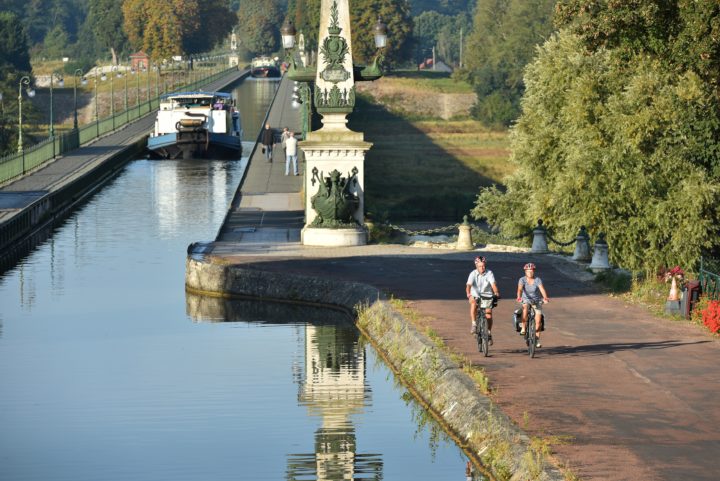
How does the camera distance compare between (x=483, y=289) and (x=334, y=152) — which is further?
(x=334, y=152)

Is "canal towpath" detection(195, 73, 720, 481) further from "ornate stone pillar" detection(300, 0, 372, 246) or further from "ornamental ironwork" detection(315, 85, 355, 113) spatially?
"ornamental ironwork" detection(315, 85, 355, 113)

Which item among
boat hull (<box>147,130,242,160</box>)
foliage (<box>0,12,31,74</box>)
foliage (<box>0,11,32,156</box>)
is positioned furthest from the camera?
foliage (<box>0,12,31,74</box>)

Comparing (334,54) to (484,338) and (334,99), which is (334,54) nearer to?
(334,99)

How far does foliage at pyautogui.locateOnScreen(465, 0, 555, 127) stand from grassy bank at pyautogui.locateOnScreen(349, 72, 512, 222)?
102 inches

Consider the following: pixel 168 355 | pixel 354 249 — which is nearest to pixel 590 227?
pixel 354 249

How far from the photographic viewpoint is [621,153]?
153 ft

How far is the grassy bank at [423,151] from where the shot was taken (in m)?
88.5

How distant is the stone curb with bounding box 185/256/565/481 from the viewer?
17953 millimetres

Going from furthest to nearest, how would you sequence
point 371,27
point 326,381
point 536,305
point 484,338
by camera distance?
point 371,27
point 326,381
point 484,338
point 536,305

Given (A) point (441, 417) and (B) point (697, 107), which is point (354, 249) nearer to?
(B) point (697, 107)

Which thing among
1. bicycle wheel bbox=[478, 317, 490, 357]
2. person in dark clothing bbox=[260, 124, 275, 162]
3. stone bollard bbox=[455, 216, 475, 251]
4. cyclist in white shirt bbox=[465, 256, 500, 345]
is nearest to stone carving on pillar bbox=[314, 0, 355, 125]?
stone bollard bbox=[455, 216, 475, 251]

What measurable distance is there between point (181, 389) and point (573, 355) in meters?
5.82

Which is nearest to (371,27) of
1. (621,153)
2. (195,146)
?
(195,146)

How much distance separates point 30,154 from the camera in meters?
66.3
